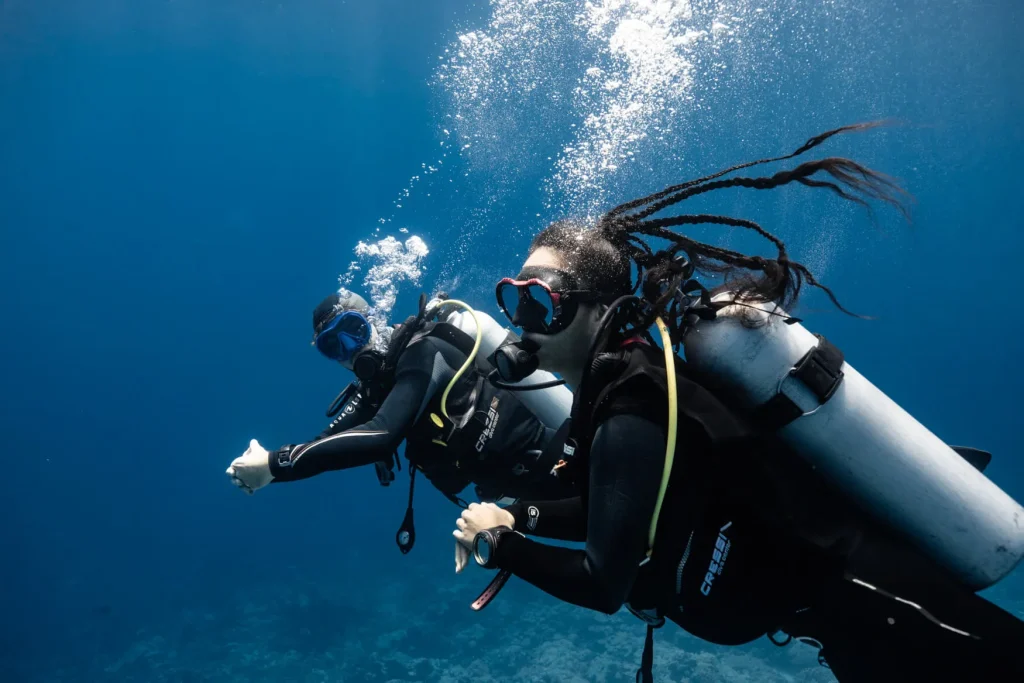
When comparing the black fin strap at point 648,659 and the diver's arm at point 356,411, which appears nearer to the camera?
the black fin strap at point 648,659

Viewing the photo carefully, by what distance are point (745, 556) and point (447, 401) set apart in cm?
247

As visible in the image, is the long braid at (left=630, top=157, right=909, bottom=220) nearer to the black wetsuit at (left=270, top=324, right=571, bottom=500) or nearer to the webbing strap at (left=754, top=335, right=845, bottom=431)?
the webbing strap at (left=754, top=335, right=845, bottom=431)

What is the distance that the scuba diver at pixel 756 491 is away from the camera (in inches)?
60.3

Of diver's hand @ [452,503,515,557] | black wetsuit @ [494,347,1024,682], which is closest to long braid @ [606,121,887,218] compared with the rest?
black wetsuit @ [494,347,1024,682]

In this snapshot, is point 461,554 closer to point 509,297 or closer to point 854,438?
point 509,297

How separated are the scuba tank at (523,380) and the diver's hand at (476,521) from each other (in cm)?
179

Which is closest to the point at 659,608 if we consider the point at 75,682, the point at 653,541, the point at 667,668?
the point at 653,541

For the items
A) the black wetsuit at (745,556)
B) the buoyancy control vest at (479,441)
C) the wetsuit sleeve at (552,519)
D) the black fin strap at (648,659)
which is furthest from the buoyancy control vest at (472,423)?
the black wetsuit at (745,556)

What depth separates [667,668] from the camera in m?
9.79

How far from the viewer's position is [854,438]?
1.75m

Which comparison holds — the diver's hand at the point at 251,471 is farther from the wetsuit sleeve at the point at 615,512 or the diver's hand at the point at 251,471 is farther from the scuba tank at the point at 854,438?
the scuba tank at the point at 854,438

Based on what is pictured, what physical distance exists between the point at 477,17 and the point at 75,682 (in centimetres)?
2757

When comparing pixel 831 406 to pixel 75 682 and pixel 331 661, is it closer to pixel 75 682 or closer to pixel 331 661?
pixel 331 661

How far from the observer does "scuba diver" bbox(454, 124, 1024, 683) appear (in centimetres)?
153
